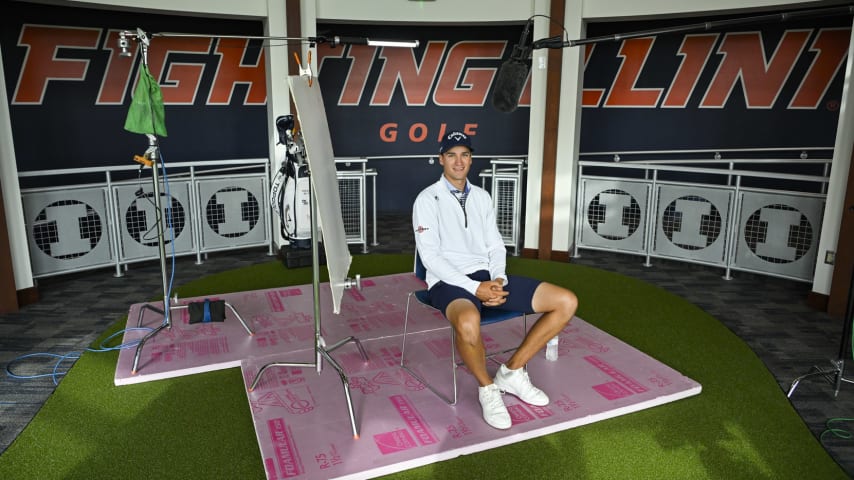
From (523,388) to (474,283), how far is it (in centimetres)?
63

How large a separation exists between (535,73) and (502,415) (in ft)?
14.9

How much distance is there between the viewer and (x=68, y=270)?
19.2 ft

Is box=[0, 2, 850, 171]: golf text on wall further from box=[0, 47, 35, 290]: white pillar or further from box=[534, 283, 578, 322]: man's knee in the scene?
box=[534, 283, 578, 322]: man's knee

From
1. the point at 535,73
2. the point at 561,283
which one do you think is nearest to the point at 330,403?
the point at 561,283

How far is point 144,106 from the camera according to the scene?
12.3 ft

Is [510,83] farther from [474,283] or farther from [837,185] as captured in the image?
[837,185]

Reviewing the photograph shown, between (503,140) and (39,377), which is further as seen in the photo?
(503,140)

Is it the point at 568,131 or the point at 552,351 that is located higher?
the point at 568,131

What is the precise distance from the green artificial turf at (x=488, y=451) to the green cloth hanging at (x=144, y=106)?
1.54 m

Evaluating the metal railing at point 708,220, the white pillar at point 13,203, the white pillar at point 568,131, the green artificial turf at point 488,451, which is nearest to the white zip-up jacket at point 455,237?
the green artificial turf at point 488,451

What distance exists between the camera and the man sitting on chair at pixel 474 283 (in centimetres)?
310

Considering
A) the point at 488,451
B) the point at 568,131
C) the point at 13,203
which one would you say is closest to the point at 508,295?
the point at 488,451

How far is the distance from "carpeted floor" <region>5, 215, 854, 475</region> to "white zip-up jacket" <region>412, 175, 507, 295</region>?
1797 millimetres

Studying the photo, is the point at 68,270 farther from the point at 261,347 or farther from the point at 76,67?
the point at 261,347
